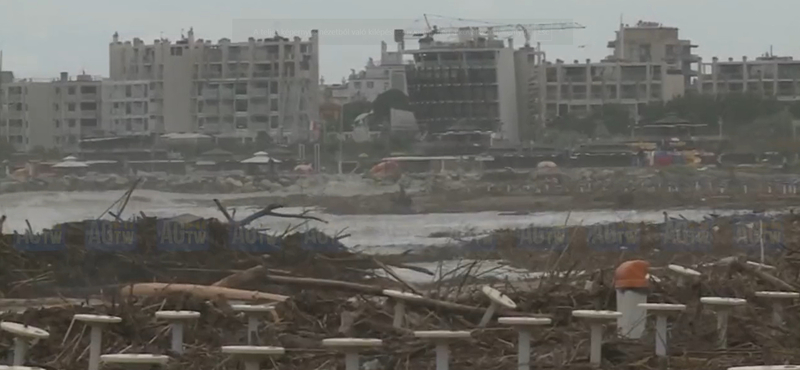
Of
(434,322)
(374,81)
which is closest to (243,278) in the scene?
(434,322)

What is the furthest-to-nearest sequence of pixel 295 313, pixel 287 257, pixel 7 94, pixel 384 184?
pixel 384 184, pixel 7 94, pixel 287 257, pixel 295 313

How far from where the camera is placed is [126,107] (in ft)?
110

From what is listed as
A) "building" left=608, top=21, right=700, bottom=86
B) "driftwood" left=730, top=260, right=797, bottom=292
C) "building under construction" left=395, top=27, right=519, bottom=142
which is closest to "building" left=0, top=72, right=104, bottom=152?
"building under construction" left=395, top=27, right=519, bottom=142

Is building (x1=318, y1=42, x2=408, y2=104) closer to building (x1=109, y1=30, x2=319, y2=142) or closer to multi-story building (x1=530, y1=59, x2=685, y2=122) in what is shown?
building (x1=109, y1=30, x2=319, y2=142)

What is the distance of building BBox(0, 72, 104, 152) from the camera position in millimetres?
32500

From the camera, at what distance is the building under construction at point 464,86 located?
128ft

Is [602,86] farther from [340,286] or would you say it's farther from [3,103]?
[340,286]

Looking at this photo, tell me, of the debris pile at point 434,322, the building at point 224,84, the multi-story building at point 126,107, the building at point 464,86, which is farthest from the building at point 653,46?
the debris pile at point 434,322

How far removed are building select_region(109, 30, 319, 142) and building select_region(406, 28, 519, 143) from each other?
12.9 feet

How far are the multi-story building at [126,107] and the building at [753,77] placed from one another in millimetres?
13136

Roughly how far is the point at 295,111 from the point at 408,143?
4146 mm

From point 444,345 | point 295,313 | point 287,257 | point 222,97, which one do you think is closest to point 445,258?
point 287,257

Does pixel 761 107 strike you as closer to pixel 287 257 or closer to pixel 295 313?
pixel 287 257

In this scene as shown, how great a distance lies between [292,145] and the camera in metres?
36.3
